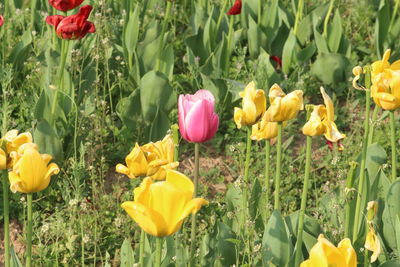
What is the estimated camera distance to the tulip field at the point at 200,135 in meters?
2.32

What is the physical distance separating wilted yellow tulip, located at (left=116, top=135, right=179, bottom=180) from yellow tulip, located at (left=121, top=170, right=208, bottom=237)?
385mm

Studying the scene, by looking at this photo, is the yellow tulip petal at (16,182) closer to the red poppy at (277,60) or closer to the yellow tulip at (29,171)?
the yellow tulip at (29,171)

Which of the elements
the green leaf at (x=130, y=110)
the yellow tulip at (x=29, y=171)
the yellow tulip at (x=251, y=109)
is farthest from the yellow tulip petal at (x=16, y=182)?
the green leaf at (x=130, y=110)

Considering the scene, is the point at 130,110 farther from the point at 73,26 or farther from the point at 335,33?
the point at 335,33

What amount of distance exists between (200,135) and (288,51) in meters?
2.04

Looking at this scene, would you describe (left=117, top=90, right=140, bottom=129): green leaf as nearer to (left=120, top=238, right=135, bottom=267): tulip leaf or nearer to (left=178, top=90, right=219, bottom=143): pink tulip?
(left=120, top=238, right=135, bottom=267): tulip leaf

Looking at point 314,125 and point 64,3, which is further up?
point 64,3

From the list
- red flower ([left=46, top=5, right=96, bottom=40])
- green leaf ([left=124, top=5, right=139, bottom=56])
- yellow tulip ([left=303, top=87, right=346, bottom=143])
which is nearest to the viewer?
yellow tulip ([left=303, top=87, right=346, bottom=143])

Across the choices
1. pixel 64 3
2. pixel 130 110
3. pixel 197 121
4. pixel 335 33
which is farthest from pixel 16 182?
pixel 335 33

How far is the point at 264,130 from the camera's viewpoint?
2.57 meters

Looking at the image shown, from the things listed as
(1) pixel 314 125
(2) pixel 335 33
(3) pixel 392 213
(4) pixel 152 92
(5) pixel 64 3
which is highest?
(5) pixel 64 3

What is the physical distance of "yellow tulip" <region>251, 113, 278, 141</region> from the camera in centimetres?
256

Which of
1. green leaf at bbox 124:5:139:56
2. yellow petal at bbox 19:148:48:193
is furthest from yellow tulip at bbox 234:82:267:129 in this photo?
green leaf at bbox 124:5:139:56

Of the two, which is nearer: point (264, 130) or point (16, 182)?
point (16, 182)
